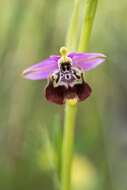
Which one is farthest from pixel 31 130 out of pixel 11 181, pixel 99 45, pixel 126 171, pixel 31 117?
pixel 99 45

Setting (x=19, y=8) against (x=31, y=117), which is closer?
(x=19, y=8)

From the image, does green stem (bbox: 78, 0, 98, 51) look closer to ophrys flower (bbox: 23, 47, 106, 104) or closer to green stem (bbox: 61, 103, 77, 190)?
ophrys flower (bbox: 23, 47, 106, 104)

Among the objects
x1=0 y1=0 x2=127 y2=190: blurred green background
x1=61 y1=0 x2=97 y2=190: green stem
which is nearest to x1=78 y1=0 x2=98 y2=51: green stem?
x1=61 y1=0 x2=97 y2=190: green stem

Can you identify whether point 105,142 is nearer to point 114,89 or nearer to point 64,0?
point 114,89

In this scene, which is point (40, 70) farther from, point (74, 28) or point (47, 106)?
point (47, 106)

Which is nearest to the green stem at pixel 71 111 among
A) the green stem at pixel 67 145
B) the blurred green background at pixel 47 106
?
the green stem at pixel 67 145

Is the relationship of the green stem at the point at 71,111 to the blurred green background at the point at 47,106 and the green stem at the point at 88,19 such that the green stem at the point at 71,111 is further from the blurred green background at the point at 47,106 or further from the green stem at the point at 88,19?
the blurred green background at the point at 47,106
